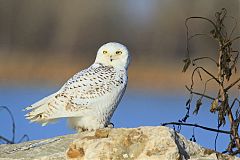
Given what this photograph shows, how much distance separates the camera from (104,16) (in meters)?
16.3

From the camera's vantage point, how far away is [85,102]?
4.04 metres

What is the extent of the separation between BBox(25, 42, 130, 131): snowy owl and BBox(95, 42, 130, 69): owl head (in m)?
0.13

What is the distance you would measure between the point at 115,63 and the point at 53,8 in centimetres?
1200

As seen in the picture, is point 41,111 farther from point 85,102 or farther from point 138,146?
point 138,146

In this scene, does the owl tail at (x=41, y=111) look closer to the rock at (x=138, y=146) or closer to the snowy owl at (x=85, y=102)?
the snowy owl at (x=85, y=102)

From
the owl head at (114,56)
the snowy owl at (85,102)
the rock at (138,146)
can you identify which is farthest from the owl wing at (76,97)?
the rock at (138,146)

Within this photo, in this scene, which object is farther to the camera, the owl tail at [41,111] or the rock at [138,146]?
the owl tail at [41,111]

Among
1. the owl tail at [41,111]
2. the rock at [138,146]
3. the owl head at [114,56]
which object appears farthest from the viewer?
the owl head at [114,56]

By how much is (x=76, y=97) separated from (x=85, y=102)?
0.05 m

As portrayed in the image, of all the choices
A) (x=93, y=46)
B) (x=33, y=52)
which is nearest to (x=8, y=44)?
(x=33, y=52)

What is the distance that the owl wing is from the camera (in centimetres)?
398

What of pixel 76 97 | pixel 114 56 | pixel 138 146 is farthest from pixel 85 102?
pixel 138 146

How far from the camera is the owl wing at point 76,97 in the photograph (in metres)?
3.98

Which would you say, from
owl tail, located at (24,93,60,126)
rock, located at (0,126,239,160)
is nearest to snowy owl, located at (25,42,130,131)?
owl tail, located at (24,93,60,126)
